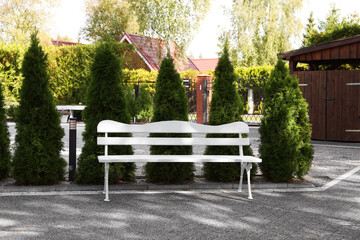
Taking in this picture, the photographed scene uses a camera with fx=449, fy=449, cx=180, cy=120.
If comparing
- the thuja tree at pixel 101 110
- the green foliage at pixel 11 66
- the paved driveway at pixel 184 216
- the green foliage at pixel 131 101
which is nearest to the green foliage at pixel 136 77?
the green foliage at pixel 131 101

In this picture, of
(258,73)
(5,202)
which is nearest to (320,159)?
(5,202)

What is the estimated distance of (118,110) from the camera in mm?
6668

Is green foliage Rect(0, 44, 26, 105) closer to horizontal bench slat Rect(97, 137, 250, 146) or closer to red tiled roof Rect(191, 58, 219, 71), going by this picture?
horizontal bench slat Rect(97, 137, 250, 146)

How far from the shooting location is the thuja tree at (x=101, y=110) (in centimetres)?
655

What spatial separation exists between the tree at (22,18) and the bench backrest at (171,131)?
3321cm

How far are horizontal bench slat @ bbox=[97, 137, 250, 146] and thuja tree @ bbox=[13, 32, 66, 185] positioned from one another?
0.85 meters

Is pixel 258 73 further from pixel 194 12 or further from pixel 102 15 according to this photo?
pixel 102 15

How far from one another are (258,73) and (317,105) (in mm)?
13008

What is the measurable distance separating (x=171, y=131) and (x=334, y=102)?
9.07 metres

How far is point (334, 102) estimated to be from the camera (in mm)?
14102

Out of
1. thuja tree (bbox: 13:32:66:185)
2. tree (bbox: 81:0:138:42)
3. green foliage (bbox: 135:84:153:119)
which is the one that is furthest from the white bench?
tree (bbox: 81:0:138:42)

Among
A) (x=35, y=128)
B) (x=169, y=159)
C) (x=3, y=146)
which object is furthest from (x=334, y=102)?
(x=3, y=146)

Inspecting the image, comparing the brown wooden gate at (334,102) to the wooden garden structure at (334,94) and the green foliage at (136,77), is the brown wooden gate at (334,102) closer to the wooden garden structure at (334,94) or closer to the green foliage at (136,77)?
the wooden garden structure at (334,94)

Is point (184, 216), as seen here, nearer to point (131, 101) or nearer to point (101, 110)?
point (101, 110)
